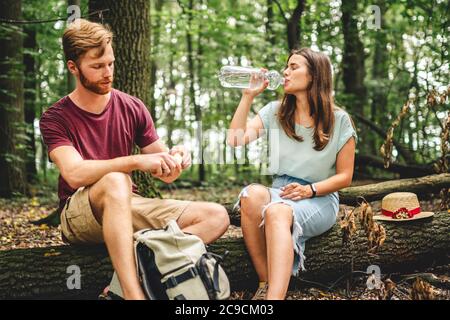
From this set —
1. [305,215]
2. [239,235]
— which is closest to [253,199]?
[305,215]

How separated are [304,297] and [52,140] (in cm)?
185

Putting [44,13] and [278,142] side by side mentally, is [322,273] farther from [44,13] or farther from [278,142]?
[44,13]

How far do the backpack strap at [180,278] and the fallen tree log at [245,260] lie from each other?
598 mm

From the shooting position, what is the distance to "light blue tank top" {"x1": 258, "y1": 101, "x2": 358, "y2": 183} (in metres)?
3.39

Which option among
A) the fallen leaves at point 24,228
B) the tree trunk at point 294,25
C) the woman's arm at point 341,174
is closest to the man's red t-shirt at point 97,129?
the woman's arm at point 341,174

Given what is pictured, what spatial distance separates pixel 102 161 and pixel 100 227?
38 centimetres

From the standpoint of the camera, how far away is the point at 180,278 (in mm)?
2596

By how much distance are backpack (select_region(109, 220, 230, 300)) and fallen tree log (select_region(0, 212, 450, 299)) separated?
438mm

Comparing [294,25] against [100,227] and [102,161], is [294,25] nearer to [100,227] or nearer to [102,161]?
[102,161]

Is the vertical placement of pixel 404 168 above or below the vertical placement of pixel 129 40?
below

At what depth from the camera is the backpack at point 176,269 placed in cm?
259

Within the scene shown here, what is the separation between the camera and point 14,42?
8336mm

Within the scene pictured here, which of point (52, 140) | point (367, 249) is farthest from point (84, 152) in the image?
point (367, 249)

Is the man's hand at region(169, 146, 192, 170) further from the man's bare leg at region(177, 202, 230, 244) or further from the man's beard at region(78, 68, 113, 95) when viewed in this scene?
the man's beard at region(78, 68, 113, 95)
